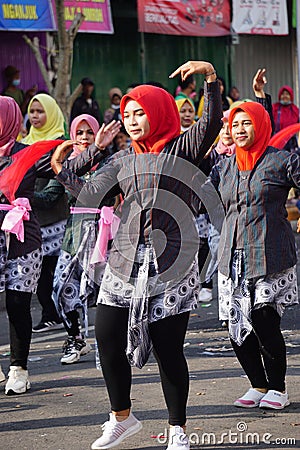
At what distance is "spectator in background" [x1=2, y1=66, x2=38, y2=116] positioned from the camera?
1522 cm

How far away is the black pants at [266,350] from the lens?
5977mm

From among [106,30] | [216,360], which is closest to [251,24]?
[106,30]

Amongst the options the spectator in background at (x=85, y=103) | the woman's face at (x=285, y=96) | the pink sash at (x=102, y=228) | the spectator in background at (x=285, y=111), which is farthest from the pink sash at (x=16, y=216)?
the woman's face at (x=285, y=96)

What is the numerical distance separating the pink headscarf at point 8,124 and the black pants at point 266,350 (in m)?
1.98

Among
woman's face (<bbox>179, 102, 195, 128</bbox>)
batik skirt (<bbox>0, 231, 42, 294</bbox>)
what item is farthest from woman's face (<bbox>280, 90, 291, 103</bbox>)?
batik skirt (<bbox>0, 231, 42, 294</bbox>)

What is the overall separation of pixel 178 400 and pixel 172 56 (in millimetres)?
14577

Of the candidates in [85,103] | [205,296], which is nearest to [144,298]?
[205,296]

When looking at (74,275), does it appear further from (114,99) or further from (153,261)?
(114,99)

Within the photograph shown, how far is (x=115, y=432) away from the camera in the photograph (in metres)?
5.32

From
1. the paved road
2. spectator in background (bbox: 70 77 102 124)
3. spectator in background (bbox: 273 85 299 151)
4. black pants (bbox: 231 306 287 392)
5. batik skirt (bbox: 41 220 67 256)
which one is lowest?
the paved road

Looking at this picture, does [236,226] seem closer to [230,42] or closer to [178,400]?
[178,400]

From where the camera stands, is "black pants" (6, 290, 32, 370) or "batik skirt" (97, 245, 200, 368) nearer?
"batik skirt" (97, 245, 200, 368)

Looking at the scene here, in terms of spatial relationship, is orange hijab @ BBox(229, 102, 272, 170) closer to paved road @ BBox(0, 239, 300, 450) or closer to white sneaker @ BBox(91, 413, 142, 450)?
paved road @ BBox(0, 239, 300, 450)

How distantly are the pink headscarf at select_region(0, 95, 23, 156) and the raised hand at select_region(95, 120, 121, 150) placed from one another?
1046mm
